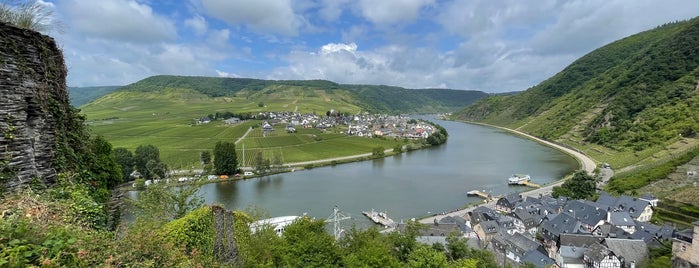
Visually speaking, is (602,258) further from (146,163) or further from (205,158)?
(146,163)

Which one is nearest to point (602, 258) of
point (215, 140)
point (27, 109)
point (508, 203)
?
point (508, 203)

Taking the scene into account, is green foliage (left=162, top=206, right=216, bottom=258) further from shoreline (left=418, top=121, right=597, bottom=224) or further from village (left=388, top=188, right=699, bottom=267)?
shoreline (left=418, top=121, right=597, bottom=224)

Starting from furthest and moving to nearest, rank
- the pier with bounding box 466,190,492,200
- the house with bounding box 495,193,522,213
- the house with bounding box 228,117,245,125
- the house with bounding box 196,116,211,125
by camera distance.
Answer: the house with bounding box 196,116,211,125, the house with bounding box 228,117,245,125, the pier with bounding box 466,190,492,200, the house with bounding box 495,193,522,213

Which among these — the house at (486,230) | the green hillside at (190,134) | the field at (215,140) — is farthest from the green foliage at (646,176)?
the green hillside at (190,134)

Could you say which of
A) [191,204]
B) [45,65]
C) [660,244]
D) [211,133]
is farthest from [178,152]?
[660,244]

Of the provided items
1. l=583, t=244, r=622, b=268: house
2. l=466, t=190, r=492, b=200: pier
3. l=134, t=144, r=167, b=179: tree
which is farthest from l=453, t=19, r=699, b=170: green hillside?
l=134, t=144, r=167, b=179: tree
